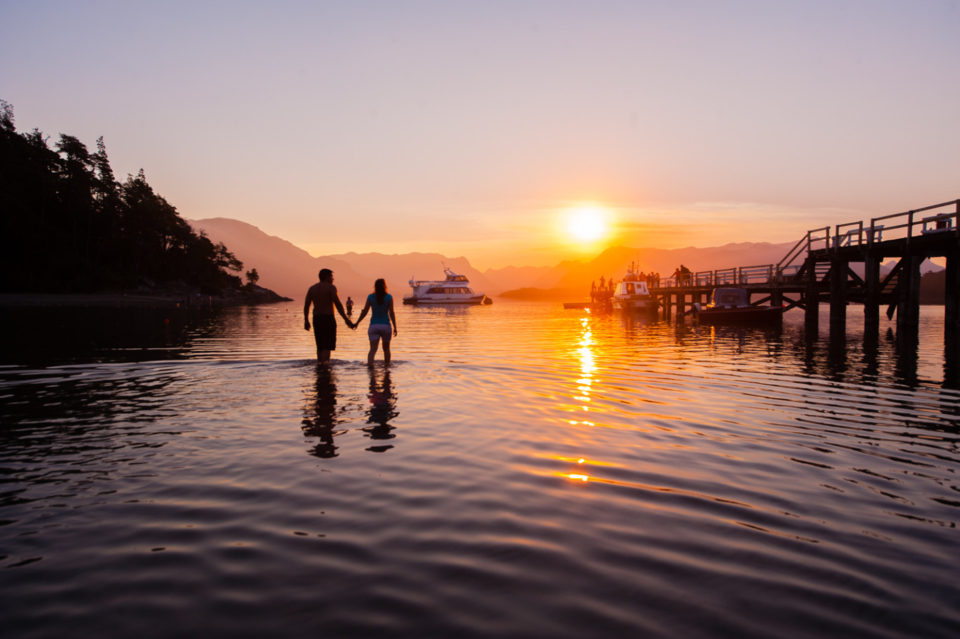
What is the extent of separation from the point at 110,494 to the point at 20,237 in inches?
3340

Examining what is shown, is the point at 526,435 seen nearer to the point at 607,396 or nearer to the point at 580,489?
the point at 580,489

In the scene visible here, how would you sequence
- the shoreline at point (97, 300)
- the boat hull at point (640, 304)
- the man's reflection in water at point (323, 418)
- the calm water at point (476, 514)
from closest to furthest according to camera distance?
1. the calm water at point (476, 514)
2. the man's reflection in water at point (323, 418)
3. the shoreline at point (97, 300)
4. the boat hull at point (640, 304)

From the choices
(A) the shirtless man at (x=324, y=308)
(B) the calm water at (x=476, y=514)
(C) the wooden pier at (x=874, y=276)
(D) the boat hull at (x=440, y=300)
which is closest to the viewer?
(B) the calm water at (x=476, y=514)

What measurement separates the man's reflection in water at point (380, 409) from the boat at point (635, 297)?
185 feet

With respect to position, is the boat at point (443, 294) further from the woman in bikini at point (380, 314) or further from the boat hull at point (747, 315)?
the woman in bikini at point (380, 314)

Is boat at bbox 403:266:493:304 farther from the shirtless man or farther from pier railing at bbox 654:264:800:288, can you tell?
the shirtless man

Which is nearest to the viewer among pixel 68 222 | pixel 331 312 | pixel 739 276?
pixel 331 312

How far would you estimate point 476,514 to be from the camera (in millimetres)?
4930

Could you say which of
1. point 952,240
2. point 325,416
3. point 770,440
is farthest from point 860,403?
point 952,240

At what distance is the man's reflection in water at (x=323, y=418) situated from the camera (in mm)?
7095

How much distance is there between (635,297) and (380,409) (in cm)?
6035

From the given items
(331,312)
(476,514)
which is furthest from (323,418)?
(331,312)

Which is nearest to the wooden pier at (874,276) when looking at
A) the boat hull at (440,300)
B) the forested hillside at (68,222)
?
the boat hull at (440,300)

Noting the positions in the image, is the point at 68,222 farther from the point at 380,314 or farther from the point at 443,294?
the point at 380,314
